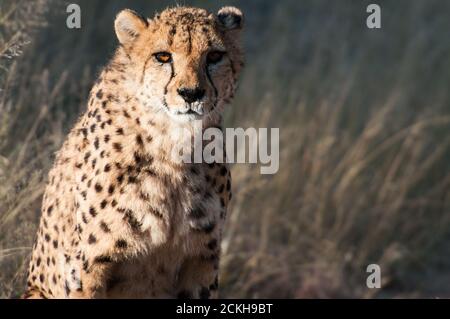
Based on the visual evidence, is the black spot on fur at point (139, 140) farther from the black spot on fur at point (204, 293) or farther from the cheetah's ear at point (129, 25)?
the black spot on fur at point (204, 293)

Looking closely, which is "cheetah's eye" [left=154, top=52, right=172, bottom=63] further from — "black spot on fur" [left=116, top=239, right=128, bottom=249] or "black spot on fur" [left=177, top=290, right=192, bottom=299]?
"black spot on fur" [left=177, top=290, right=192, bottom=299]

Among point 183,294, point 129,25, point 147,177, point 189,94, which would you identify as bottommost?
point 183,294

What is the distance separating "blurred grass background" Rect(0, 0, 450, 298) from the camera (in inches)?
199

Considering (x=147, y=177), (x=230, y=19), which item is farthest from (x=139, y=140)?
(x=230, y=19)

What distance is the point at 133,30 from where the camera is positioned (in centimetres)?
377

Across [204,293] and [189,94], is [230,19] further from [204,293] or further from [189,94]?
[204,293]

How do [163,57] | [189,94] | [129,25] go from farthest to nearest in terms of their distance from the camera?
[129,25] < [163,57] < [189,94]

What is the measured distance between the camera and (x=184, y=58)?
11.6 ft

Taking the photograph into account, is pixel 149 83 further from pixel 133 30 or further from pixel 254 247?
pixel 254 247

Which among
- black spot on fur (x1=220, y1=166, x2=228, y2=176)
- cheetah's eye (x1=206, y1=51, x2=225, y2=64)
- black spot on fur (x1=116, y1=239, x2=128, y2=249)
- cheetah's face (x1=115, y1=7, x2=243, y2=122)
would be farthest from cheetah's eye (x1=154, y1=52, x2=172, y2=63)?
black spot on fur (x1=116, y1=239, x2=128, y2=249)

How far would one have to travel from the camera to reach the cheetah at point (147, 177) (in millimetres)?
3604

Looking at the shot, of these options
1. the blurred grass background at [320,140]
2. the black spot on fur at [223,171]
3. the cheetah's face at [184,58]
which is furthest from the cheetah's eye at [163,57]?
the blurred grass background at [320,140]

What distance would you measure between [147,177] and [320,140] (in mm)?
2432
